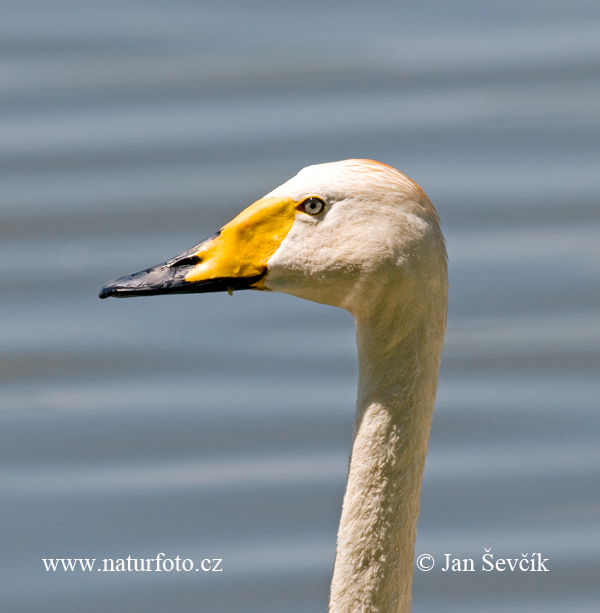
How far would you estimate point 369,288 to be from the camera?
3.76 meters

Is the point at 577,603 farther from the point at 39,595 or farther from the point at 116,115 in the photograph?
the point at 116,115

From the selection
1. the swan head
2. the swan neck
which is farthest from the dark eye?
the swan neck

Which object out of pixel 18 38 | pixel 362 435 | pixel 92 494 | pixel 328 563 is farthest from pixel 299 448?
pixel 18 38

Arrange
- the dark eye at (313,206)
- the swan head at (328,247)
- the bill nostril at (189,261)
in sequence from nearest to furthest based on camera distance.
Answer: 1. the swan head at (328,247)
2. the dark eye at (313,206)
3. the bill nostril at (189,261)

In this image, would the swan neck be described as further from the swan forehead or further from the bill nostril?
the bill nostril

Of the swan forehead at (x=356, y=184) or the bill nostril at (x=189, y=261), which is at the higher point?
the swan forehead at (x=356, y=184)

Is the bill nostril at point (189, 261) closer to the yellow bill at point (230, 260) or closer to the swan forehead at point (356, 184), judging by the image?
the yellow bill at point (230, 260)

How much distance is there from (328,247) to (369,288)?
18cm

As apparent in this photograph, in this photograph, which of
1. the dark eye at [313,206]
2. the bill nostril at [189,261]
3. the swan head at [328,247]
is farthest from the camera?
the bill nostril at [189,261]

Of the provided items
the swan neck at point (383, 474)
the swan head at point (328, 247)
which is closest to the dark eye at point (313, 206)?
the swan head at point (328, 247)

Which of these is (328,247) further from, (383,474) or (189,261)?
(383,474)

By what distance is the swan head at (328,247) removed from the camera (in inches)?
145

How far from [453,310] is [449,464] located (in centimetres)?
94

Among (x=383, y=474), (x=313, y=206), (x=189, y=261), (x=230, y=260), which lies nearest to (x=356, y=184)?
(x=313, y=206)
